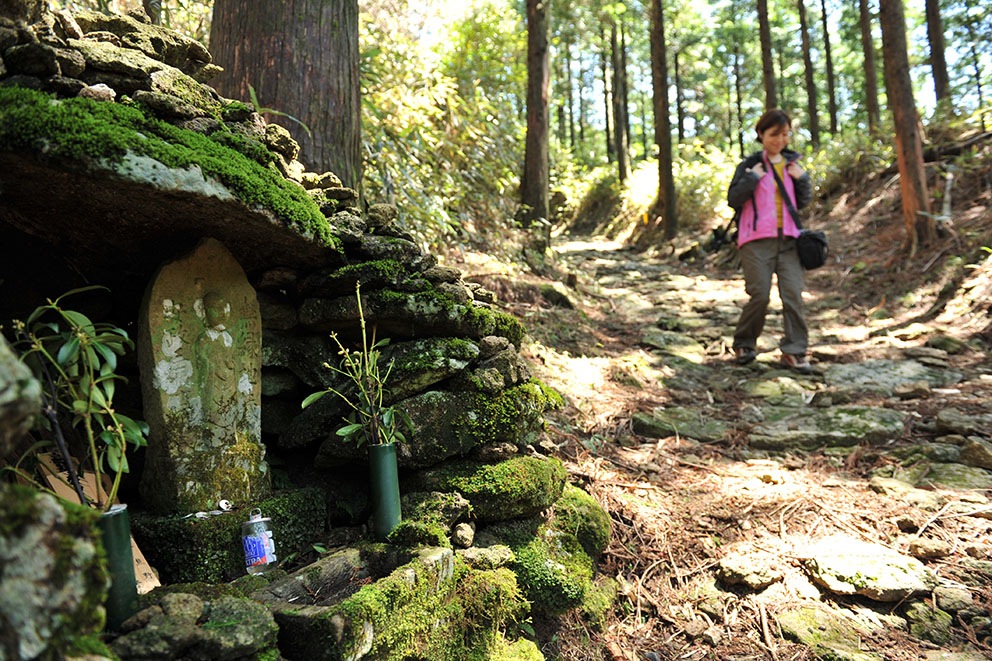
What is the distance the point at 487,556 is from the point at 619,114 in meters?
23.6

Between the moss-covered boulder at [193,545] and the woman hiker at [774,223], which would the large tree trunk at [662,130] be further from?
the moss-covered boulder at [193,545]

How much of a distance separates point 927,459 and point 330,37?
4.60m

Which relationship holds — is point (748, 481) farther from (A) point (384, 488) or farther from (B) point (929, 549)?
(A) point (384, 488)

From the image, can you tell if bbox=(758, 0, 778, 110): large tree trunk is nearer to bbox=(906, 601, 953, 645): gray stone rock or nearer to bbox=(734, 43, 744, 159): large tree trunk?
bbox=(906, 601, 953, 645): gray stone rock

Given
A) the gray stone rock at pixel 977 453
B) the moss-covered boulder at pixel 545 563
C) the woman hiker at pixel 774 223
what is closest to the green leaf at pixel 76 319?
the moss-covered boulder at pixel 545 563

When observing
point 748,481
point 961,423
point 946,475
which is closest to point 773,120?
point 961,423

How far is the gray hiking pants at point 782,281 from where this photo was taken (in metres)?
5.90

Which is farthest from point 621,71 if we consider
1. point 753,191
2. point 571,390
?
point 571,390

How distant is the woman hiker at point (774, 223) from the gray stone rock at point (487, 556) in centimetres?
434

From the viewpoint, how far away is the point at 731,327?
7582 mm

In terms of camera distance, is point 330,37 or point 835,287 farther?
point 835,287

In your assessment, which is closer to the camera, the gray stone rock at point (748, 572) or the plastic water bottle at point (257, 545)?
the plastic water bottle at point (257, 545)

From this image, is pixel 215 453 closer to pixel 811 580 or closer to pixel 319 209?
pixel 319 209

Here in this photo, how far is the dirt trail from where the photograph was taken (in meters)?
2.74
